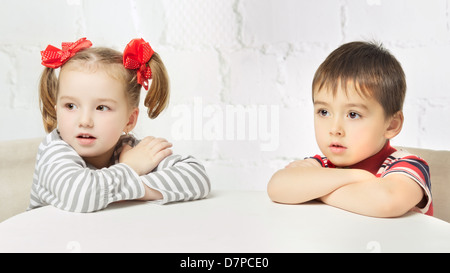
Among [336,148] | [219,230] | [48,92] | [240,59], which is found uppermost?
[240,59]

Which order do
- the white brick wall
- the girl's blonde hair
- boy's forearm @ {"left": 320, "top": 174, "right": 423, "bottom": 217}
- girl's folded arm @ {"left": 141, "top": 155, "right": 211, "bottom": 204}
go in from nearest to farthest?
boy's forearm @ {"left": 320, "top": 174, "right": 423, "bottom": 217}
girl's folded arm @ {"left": 141, "top": 155, "right": 211, "bottom": 204}
the girl's blonde hair
the white brick wall

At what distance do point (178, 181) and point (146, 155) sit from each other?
4.3 inches

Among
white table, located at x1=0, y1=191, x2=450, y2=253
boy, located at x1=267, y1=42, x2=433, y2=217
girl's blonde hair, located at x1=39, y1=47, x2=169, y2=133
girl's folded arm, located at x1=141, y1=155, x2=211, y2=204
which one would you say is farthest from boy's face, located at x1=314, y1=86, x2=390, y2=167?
girl's blonde hair, located at x1=39, y1=47, x2=169, y2=133

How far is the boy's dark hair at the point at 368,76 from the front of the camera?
933 mm

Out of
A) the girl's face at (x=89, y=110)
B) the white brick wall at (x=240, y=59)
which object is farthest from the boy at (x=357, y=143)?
the white brick wall at (x=240, y=59)

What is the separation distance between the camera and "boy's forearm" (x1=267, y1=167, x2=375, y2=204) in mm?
877

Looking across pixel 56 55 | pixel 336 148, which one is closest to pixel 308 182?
pixel 336 148

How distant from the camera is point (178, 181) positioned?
95 cm

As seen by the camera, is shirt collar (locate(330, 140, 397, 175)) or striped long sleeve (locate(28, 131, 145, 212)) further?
shirt collar (locate(330, 140, 397, 175))

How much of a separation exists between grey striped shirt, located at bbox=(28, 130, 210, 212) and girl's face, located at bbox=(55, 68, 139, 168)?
34 millimetres

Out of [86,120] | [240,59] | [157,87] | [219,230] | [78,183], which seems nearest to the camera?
[219,230]

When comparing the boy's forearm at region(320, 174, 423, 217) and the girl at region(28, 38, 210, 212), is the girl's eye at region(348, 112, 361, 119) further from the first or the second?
the girl at region(28, 38, 210, 212)

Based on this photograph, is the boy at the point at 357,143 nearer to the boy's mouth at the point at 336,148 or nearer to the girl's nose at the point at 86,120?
the boy's mouth at the point at 336,148

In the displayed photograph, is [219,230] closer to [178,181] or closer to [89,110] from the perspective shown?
Result: [178,181]
